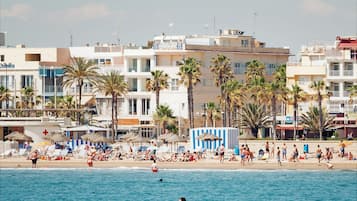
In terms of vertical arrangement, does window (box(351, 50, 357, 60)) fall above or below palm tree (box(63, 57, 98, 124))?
above

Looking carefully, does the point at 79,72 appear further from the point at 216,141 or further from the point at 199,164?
the point at 199,164

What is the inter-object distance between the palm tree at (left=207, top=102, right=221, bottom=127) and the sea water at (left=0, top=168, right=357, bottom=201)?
30848 millimetres

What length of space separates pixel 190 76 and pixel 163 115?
4.08 meters

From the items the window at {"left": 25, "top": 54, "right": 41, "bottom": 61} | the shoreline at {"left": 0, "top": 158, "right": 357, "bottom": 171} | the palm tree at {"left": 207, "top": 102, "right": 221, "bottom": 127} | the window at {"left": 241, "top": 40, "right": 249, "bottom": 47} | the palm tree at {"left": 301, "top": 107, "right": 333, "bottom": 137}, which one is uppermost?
the window at {"left": 241, "top": 40, "right": 249, "bottom": 47}

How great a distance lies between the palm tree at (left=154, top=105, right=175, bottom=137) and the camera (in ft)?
362

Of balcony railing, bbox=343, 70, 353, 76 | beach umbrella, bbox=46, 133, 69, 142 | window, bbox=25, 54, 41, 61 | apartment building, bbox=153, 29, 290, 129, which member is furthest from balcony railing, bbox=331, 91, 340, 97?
window, bbox=25, 54, 41, 61

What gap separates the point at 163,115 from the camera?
111 m

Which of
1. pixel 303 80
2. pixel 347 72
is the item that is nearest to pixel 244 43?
pixel 303 80

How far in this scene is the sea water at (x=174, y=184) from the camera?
68.4 meters

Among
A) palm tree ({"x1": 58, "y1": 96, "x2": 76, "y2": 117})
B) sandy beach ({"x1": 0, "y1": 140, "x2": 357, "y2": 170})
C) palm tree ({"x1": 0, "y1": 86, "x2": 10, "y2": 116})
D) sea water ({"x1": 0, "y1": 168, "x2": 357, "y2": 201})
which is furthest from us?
palm tree ({"x1": 0, "y1": 86, "x2": 10, "y2": 116})

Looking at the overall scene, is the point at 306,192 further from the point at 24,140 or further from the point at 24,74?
the point at 24,74

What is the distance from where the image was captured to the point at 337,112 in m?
109

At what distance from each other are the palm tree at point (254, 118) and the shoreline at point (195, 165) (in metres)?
20.0

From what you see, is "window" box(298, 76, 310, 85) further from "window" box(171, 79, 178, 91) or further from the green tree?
"window" box(171, 79, 178, 91)
